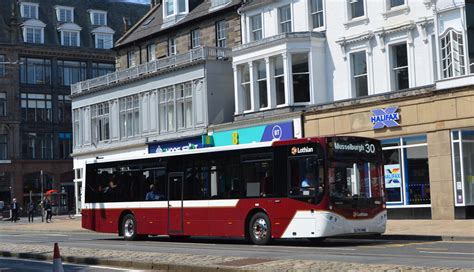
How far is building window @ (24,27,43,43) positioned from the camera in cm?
7800

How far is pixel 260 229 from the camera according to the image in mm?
21469

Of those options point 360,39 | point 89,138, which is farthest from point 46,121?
point 360,39

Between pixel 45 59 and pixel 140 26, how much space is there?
95.1 feet

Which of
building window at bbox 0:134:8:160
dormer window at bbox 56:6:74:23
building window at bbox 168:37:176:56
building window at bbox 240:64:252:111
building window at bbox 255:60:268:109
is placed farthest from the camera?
dormer window at bbox 56:6:74:23

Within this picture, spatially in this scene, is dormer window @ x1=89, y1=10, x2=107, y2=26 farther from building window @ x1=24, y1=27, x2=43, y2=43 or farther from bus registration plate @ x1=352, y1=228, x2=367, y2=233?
bus registration plate @ x1=352, y1=228, x2=367, y2=233

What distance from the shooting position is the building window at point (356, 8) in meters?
34.5

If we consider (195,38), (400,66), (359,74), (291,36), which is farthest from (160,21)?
(400,66)

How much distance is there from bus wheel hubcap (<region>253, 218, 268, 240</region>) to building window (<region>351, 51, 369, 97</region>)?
14.4 meters

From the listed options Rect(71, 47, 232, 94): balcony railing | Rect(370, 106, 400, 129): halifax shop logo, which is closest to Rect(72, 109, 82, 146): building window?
Rect(71, 47, 232, 94): balcony railing

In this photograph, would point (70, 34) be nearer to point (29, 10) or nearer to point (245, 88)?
point (29, 10)

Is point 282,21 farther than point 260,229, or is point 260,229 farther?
point 282,21

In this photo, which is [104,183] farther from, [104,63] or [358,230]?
[104,63]

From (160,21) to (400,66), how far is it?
74.6 feet

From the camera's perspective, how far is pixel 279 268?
44.2 feet
